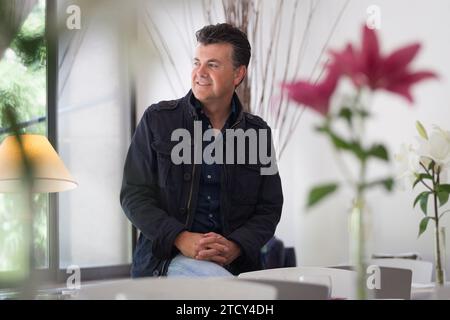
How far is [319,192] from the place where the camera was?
396 mm

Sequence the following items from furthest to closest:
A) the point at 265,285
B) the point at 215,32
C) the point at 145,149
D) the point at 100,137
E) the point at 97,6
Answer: the point at 100,137
the point at 215,32
the point at 145,149
the point at 265,285
the point at 97,6

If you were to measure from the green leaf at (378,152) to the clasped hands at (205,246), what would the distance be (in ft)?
4.78

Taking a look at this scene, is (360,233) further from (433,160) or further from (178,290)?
(433,160)

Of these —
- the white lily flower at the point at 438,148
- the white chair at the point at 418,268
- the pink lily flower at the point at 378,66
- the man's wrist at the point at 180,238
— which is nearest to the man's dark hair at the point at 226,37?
the man's wrist at the point at 180,238

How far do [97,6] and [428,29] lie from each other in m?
3.83

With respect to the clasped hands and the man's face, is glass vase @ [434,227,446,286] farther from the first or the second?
the man's face

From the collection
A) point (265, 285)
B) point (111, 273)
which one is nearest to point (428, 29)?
point (111, 273)

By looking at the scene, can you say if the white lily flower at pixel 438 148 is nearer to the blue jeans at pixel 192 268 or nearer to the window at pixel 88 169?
the blue jeans at pixel 192 268

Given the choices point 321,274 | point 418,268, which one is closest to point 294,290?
point 321,274

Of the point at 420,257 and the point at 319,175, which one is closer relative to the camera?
the point at 420,257

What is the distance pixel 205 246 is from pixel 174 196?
0.60ft

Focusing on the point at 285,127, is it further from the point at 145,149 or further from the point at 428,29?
the point at 145,149
